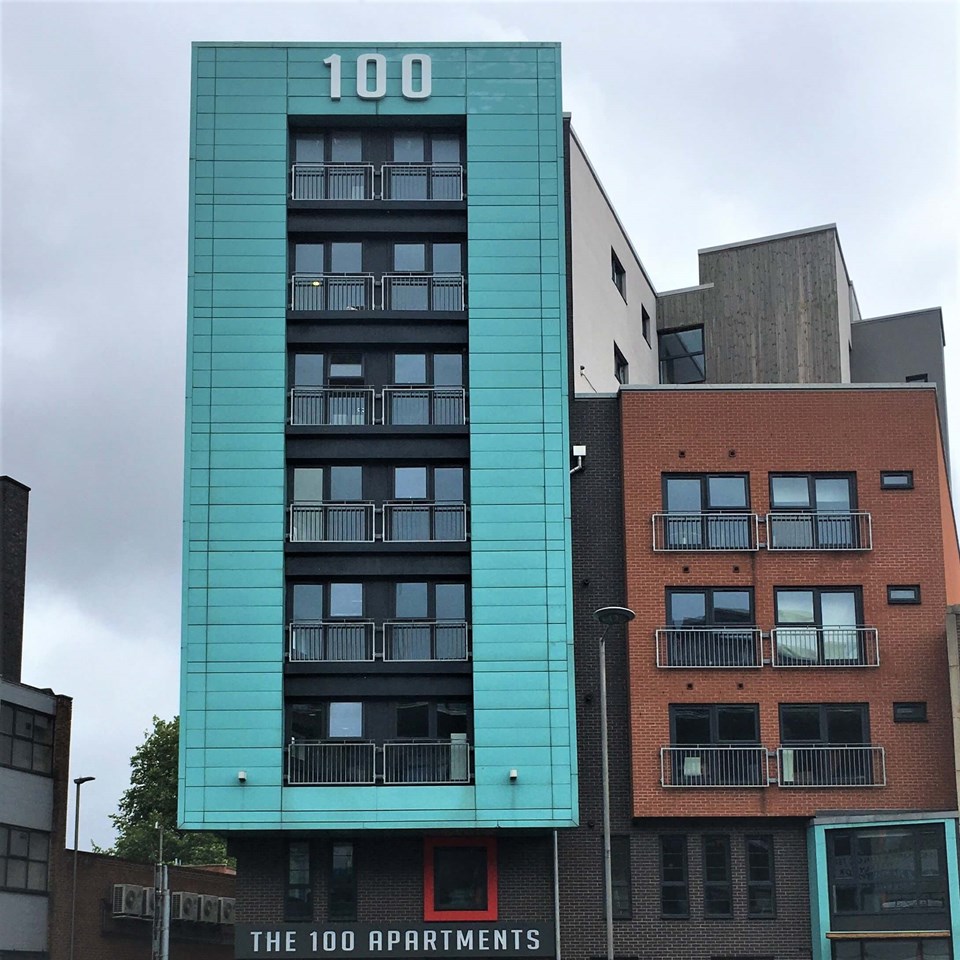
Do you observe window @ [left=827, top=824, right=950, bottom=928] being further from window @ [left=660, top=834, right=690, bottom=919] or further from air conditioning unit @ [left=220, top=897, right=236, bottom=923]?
air conditioning unit @ [left=220, top=897, right=236, bottom=923]

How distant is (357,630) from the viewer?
49.8m

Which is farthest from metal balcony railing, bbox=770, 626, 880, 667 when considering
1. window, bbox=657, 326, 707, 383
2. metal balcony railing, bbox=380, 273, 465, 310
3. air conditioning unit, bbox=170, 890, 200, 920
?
air conditioning unit, bbox=170, 890, 200, 920

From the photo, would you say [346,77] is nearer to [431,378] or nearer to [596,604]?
[431,378]

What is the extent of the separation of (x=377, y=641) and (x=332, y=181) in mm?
14059

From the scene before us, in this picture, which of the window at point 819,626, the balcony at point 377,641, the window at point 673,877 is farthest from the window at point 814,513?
the balcony at point 377,641

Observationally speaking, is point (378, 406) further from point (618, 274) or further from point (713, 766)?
point (618, 274)

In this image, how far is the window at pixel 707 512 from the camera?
51.2m

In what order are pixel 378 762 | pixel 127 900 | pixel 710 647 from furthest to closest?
1. pixel 127 900
2. pixel 710 647
3. pixel 378 762

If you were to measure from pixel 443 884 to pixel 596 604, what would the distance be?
916cm

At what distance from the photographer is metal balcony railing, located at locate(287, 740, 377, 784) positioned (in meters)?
48.6

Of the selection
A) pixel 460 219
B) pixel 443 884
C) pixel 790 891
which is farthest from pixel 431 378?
pixel 790 891

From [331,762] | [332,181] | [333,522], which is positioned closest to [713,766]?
[331,762]

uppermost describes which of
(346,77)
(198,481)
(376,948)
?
(346,77)

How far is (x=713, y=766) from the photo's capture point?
49312mm
